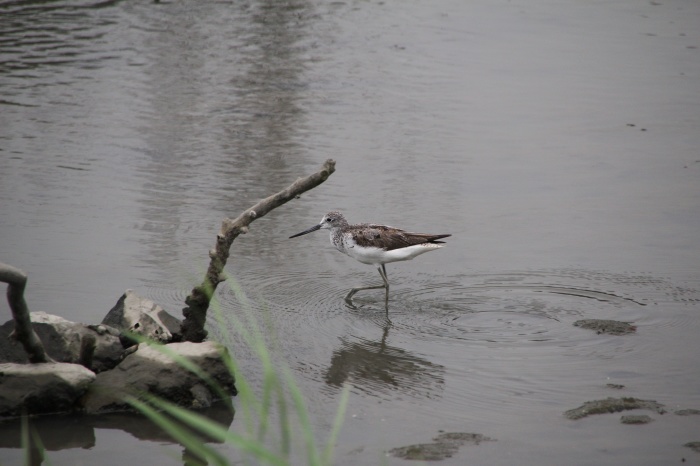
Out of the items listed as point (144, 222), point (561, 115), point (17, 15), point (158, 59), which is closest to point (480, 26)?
point (561, 115)

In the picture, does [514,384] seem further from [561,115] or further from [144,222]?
[561,115]

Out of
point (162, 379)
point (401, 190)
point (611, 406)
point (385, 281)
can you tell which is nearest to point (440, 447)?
point (611, 406)

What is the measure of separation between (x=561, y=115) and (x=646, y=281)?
5.41m

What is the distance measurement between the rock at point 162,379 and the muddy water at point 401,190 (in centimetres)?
23

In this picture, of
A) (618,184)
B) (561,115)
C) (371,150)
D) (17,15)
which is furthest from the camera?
(17,15)

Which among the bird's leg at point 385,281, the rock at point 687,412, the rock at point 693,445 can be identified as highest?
the rock at point 693,445

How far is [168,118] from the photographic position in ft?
44.9

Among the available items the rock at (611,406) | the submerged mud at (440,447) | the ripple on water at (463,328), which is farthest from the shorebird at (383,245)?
the submerged mud at (440,447)

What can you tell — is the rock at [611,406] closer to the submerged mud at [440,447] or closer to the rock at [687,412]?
the rock at [687,412]

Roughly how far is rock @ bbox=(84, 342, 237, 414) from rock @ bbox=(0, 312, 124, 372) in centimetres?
17

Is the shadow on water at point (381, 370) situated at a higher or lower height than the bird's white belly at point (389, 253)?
lower

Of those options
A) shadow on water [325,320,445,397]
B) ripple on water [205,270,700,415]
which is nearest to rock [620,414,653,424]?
ripple on water [205,270,700,415]

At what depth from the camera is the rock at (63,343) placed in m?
6.78

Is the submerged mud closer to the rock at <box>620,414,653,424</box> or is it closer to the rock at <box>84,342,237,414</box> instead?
the rock at <box>620,414,653,424</box>
